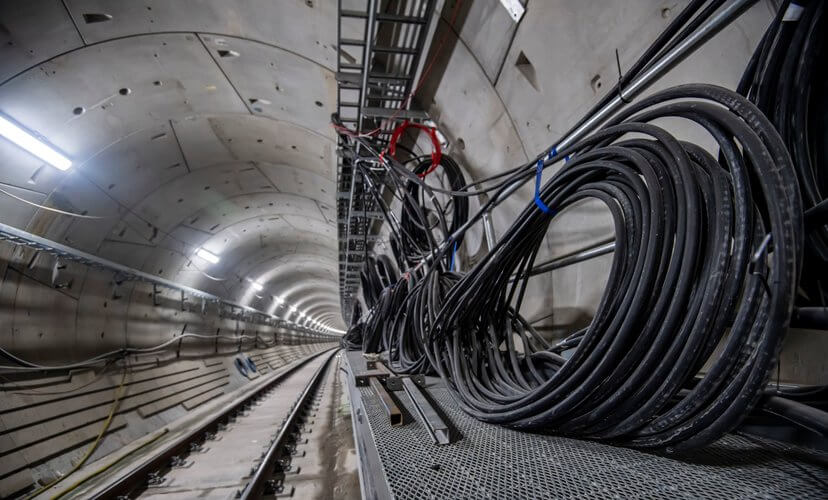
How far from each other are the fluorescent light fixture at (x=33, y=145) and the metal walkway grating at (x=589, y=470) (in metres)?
4.75

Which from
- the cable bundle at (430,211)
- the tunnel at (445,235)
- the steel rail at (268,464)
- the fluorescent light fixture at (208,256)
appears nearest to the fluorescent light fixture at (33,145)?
the tunnel at (445,235)

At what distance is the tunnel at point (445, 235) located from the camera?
90 centimetres

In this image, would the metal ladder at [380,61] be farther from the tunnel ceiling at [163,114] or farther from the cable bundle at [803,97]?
the cable bundle at [803,97]

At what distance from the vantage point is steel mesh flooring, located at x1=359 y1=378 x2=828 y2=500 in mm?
876

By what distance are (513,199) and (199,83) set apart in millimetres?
4143

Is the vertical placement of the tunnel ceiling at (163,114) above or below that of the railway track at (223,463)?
above

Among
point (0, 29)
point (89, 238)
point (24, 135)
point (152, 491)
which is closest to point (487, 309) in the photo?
point (152, 491)

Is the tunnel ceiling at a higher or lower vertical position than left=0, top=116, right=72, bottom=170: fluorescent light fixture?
higher

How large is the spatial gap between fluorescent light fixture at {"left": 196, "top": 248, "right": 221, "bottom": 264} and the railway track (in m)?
3.65

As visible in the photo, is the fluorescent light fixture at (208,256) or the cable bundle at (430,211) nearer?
the cable bundle at (430,211)

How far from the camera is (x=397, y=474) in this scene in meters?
1.03

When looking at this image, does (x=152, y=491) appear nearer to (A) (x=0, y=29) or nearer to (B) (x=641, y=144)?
(A) (x=0, y=29)

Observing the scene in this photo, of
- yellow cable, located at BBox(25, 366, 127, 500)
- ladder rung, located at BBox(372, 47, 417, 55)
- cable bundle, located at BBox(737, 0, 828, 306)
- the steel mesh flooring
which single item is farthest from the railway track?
ladder rung, located at BBox(372, 47, 417, 55)

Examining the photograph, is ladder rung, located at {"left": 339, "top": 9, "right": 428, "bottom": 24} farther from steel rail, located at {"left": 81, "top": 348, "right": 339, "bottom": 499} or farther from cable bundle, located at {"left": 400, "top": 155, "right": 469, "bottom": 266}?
steel rail, located at {"left": 81, "top": 348, "right": 339, "bottom": 499}
